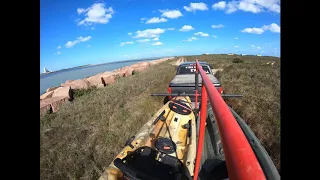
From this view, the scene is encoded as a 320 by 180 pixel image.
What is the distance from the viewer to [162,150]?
3.19 metres

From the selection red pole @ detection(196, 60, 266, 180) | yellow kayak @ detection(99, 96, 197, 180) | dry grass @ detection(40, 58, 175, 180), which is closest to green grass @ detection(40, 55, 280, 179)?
dry grass @ detection(40, 58, 175, 180)

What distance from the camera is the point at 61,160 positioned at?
188 inches

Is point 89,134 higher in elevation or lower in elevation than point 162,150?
lower

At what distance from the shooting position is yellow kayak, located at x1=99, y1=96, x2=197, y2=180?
7.59 feet

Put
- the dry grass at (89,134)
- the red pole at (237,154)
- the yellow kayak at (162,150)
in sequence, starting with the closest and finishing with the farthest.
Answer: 1. the red pole at (237,154)
2. the yellow kayak at (162,150)
3. the dry grass at (89,134)

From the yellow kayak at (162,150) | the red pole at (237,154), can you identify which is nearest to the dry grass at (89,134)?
the yellow kayak at (162,150)

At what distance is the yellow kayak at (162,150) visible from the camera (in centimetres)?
231

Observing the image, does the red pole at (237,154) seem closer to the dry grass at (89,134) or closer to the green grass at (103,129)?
the green grass at (103,129)

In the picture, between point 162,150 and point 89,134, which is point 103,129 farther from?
point 162,150

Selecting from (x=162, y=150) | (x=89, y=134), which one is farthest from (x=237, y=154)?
(x=89, y=134)

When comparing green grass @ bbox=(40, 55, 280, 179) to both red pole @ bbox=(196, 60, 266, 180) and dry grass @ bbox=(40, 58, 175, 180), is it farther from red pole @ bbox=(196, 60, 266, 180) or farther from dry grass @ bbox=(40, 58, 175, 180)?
red pole @ bbox=(196, 60, 266, 180)
